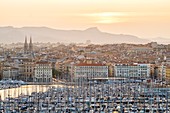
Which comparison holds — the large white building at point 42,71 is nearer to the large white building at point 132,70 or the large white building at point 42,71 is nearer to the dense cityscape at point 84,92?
the dense cityscape at point 84,92

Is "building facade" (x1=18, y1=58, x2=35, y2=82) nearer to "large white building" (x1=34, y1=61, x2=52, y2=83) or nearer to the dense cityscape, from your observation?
the dense cityscape

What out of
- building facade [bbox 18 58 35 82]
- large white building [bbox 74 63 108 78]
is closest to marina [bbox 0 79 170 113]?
building facade [bbox 18 58 35 82]

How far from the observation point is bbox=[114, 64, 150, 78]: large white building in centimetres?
5047

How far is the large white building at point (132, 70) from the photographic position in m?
50.5

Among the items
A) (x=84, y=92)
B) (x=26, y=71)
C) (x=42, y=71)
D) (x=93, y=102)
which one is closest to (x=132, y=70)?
(x=42, y=71)

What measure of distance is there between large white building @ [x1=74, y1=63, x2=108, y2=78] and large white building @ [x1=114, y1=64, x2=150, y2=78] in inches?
40.3

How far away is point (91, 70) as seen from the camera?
50.3m

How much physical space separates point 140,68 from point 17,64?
1028 centimetres

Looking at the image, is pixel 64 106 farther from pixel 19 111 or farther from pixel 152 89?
pixel 152 89

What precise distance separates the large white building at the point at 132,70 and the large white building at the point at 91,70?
3.36 feet

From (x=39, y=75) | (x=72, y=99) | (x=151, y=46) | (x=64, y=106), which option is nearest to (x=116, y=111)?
(x=64, y=106)

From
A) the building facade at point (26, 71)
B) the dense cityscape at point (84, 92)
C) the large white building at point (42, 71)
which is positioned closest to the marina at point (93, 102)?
the dense cityscape at point (84, 92)

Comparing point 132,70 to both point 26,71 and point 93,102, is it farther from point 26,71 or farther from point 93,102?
point 93,102

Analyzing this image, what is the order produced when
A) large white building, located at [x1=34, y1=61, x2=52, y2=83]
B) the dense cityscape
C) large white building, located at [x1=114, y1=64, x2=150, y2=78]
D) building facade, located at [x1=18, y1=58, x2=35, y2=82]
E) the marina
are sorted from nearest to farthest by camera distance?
the marina → the dense cityscape → large white building, located at [x1=34, y1=61, x2=52, y2=83] → building facade, located at [x1=18, y1=58, x2=35, y2=82] → large white building, located at [x1=114, y1=64, x2=150, y2=78]
